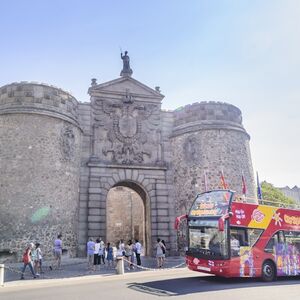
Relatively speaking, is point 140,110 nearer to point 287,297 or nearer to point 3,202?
point 3,202

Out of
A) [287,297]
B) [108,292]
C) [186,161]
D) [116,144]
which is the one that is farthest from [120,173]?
[287,297]

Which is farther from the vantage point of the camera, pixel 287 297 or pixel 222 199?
pixel 222 199

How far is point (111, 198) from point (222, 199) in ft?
67.3

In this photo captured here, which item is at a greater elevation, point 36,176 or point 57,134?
point 57,134

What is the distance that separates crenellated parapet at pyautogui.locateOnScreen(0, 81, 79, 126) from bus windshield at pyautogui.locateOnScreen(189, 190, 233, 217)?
9547 millimetres

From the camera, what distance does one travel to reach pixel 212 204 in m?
11.0

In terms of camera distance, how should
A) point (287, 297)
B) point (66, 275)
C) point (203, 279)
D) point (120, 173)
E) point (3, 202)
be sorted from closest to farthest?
point (287, 297) → point (203, 279) → point (66, 275) → point (3, 202) → point (120, 173)

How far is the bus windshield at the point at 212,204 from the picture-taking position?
10633 millimetres

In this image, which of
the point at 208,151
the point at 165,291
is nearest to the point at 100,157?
the point at 208,151

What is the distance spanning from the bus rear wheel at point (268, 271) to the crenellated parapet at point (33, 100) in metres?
12.0

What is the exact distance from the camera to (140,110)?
21.0 metres

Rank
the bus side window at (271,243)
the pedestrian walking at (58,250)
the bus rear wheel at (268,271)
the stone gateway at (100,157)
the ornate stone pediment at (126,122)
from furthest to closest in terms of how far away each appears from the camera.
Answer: the ornate stone pediment at (126,122) < the stone gateway at (100,157) < the pedestrian walking at (58,250) < the bus side window at (271,243) < the bus rear wheel at (268,271)

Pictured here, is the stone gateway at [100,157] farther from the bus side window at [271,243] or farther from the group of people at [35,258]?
the bus side window at [271,243]

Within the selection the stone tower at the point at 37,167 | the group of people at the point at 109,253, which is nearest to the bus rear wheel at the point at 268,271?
the group of people at the point at 109,253
